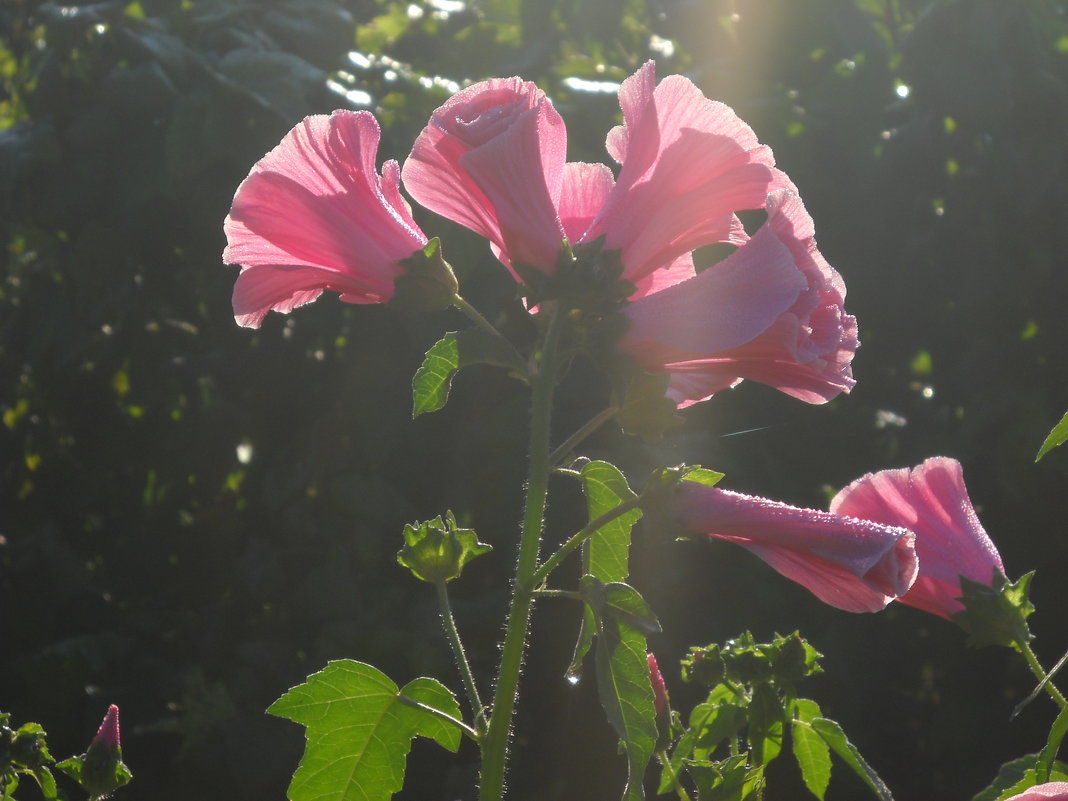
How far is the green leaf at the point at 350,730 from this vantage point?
1.97 feet

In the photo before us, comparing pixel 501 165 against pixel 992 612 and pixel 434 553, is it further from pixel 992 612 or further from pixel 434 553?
pixel 992 612

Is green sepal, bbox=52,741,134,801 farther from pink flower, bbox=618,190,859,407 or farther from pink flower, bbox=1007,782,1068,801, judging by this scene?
pink flower, bbox=1007,782,1068,801

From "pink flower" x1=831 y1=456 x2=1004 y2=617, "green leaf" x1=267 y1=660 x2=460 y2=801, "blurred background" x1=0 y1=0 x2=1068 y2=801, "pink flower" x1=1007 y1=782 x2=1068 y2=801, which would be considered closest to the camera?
"pink flower" x1=1007 y1=782 x2=1068 y2=801

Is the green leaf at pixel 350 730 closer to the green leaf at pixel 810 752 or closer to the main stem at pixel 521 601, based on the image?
the main stem at pixel 521 601

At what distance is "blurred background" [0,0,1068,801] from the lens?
157 cm

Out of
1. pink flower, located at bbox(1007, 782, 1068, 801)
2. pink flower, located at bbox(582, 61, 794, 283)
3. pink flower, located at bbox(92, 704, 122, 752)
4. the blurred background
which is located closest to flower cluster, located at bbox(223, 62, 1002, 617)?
pink flower, located at bbox(582, 61, 794, 283)

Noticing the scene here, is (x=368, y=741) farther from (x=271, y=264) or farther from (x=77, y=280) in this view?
(x=77, y=280)

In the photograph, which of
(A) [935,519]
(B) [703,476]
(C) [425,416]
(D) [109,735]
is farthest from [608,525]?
(C) [425,416]

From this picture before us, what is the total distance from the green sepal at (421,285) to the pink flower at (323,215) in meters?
0.01

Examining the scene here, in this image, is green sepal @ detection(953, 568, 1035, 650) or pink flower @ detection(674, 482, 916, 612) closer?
pink flower @ detection(674, 482, 916, 612)

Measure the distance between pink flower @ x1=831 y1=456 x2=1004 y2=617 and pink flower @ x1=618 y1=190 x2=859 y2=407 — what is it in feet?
0.39

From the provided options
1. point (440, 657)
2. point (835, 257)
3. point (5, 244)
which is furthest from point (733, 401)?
point (5, 244)

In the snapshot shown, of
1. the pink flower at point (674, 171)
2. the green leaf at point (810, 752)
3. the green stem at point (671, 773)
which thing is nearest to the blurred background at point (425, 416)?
the green leaf at point (810, 752)

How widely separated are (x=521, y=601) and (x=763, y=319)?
0.18 meters
